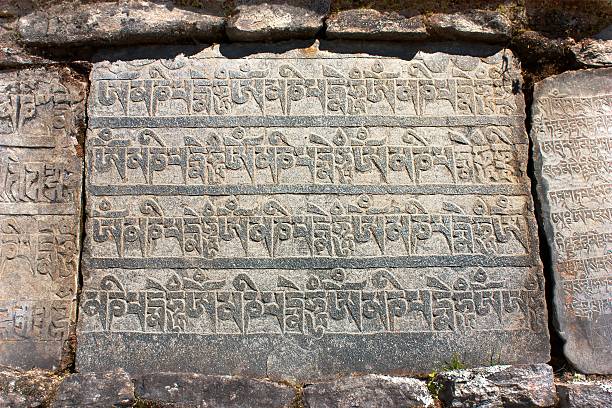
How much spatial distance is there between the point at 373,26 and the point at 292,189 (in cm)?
121

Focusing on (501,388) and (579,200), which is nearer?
(501,388)

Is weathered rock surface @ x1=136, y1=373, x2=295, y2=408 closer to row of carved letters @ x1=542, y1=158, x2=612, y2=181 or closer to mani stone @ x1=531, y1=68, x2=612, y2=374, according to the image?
mani stone @ x1=531, y1=68, x2=612, y2=374

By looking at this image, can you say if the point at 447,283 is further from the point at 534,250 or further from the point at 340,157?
the point at 340,157

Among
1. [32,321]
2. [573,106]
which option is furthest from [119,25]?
[573,106]

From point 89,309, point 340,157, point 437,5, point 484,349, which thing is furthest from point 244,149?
point 484,349

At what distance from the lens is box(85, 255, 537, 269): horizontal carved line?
3.90 metres

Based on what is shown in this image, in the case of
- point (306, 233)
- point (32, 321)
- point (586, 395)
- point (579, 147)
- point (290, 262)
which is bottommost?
point (586, 395)

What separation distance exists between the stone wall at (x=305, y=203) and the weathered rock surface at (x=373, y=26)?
0.05 ft

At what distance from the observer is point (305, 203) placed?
401 centimetres

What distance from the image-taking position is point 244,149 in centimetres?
409

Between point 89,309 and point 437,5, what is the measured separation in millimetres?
2949

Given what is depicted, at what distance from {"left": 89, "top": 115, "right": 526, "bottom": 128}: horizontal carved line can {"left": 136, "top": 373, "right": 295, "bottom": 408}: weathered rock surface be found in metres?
1.55

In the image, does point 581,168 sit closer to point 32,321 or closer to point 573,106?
point 573,106

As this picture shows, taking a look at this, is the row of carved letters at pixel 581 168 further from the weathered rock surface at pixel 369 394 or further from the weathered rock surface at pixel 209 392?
the weathered rock surface at pixel 209 392
